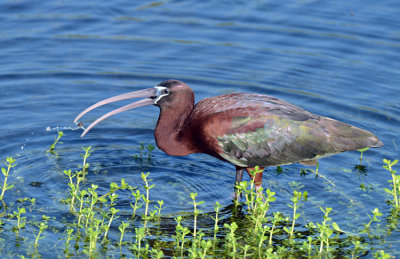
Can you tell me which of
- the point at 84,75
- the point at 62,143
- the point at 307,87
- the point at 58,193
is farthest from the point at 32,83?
the point at 307,87

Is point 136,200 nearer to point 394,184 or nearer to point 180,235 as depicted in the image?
point 180,235

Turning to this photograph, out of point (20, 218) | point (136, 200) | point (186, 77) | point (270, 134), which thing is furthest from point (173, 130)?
point (186, 77)

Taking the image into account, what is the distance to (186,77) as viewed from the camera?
11.1 m

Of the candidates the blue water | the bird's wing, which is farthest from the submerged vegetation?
the bird's wing

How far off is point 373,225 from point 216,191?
1.76m

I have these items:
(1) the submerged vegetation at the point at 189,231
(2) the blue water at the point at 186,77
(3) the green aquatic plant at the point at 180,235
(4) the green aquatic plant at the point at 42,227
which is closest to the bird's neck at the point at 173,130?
→ (2) the blue water at the point at 186,77

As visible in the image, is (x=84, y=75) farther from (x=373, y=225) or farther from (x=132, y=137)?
(x=373, y=225)

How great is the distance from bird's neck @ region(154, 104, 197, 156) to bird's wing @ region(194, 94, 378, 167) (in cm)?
35

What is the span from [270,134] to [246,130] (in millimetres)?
270

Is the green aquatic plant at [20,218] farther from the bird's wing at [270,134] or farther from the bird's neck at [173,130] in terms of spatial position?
the bird's wing at [270,134]

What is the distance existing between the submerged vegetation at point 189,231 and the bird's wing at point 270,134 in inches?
23.3

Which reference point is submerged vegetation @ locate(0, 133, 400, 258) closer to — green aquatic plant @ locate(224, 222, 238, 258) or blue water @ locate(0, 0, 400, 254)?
green aquatic plant @ locate(224, 222, 238, 258)

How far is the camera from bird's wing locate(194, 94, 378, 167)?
25.7ft

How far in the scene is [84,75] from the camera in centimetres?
1108
